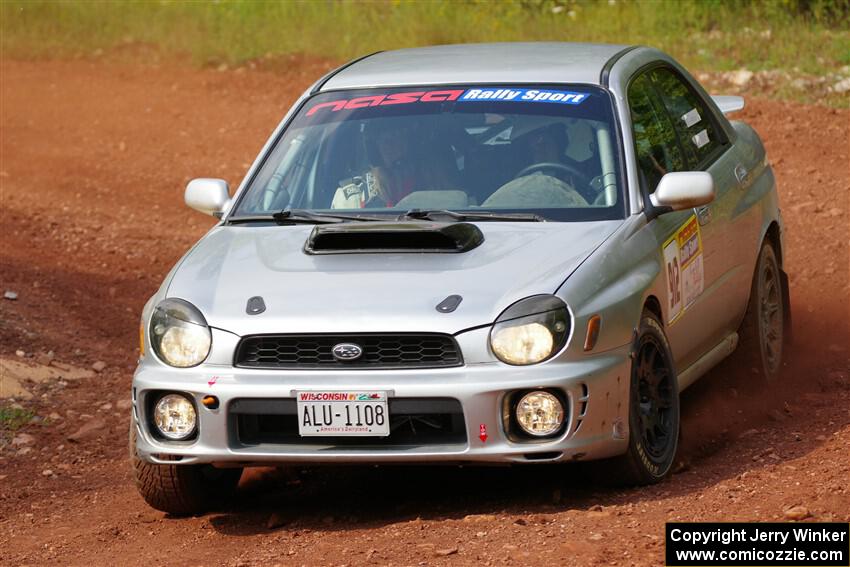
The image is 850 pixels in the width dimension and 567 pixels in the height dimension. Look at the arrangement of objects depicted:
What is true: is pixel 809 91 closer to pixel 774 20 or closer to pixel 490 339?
pixel 774 20

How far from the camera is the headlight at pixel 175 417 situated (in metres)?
5.39

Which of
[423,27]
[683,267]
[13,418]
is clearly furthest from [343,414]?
[423,27]

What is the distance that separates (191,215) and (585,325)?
7408 millimetres

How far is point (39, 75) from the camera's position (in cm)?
1656

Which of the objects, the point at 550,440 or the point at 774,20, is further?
the point at 774,20

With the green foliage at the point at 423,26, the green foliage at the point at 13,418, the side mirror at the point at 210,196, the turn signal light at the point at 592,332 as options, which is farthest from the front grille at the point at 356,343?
the green foliage at the point at 423,26

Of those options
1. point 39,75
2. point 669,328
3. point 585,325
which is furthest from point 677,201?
point 39,75

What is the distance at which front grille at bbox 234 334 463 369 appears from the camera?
5160mm

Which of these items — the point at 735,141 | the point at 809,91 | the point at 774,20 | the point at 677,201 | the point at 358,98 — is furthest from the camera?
the point at 774,20

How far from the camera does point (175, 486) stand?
225 inches

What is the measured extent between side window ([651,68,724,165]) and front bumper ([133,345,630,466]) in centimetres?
186

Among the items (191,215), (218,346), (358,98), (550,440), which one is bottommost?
(191,215)

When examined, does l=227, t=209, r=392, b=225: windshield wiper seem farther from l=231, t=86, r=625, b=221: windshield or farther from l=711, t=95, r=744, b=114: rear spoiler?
l=711, t=95, r=744, b=114: rear spoiler

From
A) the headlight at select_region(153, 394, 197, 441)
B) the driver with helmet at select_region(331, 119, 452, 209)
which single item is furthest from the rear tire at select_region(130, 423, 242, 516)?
the driver with helmet at select_region(331, 119, 452, 209)
